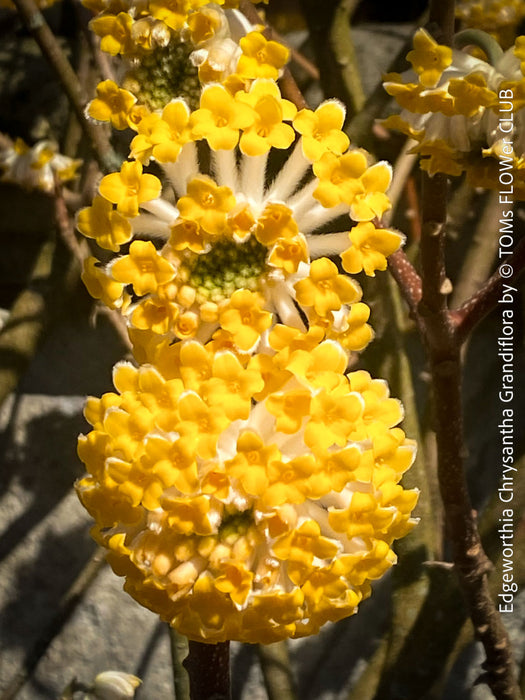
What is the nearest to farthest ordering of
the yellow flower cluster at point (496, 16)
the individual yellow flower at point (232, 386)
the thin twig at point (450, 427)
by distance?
the individual yellow flower at point (232, 386), the thin twig at point (450, 427), the yellow flower cluster at point (496, 16)

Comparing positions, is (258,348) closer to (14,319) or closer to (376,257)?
(376,257)

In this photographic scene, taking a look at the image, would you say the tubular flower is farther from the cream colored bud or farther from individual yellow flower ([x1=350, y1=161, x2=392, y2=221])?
the cream colored bud

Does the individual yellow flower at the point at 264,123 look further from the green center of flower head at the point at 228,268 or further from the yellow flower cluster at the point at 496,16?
the yellow flower cluster at the point at 496,16

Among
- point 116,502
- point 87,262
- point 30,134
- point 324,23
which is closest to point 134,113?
point 87,262

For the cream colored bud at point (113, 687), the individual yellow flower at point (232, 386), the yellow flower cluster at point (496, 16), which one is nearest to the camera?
the individual yellow flower at point (232, 386)

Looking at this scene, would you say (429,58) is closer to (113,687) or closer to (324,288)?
(324,288)

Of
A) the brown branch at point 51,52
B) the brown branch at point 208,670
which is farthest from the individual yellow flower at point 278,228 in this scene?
the brown branch at point 51,52

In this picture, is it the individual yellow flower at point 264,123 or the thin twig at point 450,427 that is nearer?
the individual yellow flower at point 264,123
